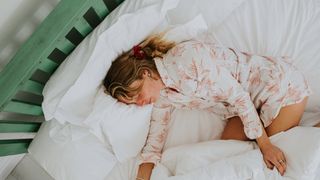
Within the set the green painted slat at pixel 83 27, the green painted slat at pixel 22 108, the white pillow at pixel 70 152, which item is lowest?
the white pillow at pixel 70 152

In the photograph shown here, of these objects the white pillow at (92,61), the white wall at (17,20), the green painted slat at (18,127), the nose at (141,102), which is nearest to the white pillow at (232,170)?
the nose at (141,102)

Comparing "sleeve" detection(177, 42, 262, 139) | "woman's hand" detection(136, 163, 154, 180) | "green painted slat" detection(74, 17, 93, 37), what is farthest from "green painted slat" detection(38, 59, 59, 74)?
"woman's hand" detection(136, 163, 154, 180)

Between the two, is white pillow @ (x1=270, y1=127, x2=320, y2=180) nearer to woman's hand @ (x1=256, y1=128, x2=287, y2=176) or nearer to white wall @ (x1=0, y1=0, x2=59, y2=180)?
woman's hand @ (x1=256, y1=128, x2=287, y2=176)

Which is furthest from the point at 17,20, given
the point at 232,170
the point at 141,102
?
the point at 232,170

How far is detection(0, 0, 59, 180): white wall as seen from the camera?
998 mm

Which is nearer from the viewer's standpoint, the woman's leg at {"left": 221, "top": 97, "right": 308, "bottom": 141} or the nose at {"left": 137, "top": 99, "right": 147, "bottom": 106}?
the nose at {"left": 137, "top": 99, "right": 147, "bottom": 106}

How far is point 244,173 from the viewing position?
1.24 meters

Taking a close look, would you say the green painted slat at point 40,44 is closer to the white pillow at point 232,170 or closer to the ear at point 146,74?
the ear at point 146,74

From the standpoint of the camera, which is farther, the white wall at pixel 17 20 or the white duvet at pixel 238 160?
the white duvet at pixel 238 160

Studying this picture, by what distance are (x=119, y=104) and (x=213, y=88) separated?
31cm

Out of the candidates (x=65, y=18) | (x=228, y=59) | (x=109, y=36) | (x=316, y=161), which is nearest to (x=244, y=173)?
(x=316, y=161)

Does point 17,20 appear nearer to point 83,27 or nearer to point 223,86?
point 83,27

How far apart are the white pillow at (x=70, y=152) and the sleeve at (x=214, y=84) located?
375 millimetres

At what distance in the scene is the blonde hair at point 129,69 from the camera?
1178 millimetres
